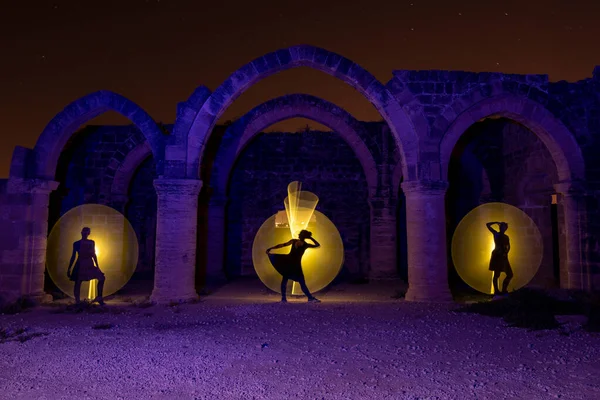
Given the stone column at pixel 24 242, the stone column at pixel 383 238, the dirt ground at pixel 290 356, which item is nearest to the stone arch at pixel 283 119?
the stone column at pixel 383 238

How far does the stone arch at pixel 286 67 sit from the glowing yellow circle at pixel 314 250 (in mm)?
Answer: 4826

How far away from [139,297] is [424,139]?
260 inches

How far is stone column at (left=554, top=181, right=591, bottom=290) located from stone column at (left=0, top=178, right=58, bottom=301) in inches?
402

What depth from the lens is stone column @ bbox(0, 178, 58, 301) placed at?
7273mm

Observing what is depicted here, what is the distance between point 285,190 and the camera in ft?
40.6

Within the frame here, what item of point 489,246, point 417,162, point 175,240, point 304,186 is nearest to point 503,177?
point 489,246

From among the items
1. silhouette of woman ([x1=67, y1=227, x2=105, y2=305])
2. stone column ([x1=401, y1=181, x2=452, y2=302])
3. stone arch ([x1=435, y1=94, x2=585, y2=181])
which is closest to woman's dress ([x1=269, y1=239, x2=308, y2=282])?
stone column ([x1=401, y1=181, x2=452, y2=302])

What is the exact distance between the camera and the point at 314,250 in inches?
472

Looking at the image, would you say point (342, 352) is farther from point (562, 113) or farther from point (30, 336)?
point (562, 113)

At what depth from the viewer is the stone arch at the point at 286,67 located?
7.75m

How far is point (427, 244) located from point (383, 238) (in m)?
3.68

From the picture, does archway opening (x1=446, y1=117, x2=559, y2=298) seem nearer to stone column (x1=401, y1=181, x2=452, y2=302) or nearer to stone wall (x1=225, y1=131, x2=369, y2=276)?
stone column (x1=401, y1=181, x2=452, y2=302)

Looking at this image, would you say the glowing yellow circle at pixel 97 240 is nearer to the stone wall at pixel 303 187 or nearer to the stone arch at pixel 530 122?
the stone wall at pixel 303 187

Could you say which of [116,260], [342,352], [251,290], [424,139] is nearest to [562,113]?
[424,139]
